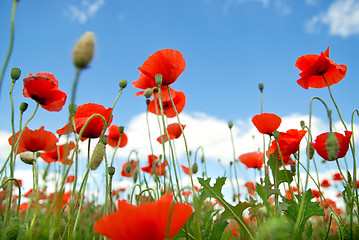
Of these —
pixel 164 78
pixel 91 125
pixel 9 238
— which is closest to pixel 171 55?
pixel 164 78

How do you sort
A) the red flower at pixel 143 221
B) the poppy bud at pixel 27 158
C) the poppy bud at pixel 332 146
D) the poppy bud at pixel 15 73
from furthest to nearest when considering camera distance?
the poppy bud at pixel 27 158
the poppy bud at pixel 15 73
the poppy bud at pixel 332 146
the red flower at pixel 143 221

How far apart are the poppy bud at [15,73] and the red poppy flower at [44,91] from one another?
185 millimetres

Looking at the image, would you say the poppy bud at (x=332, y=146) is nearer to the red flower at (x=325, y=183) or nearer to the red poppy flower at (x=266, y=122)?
the red poppy flower at (x=266, y=122)

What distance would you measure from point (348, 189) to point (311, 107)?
17.7 inches

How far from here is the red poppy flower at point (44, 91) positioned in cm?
164

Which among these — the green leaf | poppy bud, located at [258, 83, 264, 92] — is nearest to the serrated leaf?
the green leaf

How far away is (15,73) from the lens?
143 centimetres

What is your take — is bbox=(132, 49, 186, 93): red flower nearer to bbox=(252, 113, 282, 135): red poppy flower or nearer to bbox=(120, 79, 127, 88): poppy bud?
bbox=(120, 79, 127, 88): poppy bud

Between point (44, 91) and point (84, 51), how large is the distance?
1.14 metres

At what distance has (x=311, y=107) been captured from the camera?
4.99ft

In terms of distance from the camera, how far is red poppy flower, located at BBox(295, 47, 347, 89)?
1.91 meters

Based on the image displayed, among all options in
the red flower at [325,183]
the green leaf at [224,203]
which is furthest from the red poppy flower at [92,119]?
the red flower at [325,183]

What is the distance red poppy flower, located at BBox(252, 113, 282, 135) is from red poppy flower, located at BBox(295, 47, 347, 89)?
531mm

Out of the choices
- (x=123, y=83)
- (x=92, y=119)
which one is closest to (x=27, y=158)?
(x=92, y=119)
